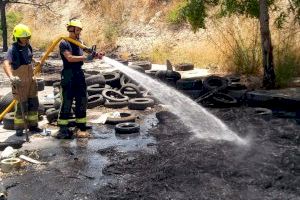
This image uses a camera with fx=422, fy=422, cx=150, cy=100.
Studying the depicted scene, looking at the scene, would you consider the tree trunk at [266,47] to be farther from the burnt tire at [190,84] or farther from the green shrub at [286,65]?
the burnt tire at [190,84]

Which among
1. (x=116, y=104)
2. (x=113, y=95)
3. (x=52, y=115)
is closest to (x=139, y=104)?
(x=116, y=104)

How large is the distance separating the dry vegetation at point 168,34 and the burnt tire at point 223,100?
1.73 m

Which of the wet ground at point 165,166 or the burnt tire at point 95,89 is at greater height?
the burnt tire at point 95,89

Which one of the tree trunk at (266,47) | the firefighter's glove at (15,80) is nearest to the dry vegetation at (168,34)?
the tree trunk at (266,47)

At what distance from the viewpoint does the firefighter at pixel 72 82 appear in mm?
7562

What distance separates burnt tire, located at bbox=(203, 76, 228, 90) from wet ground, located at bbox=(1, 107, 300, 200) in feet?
8.25

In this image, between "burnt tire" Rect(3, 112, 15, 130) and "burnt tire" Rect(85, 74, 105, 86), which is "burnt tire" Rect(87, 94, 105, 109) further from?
"burnt tire" Rect(3, 112, 15, 130)

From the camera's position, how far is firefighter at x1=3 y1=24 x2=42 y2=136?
25.0 ft

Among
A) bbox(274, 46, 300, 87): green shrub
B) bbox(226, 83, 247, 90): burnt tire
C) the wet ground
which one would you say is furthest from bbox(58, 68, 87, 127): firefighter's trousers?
bbox(274, 46, 300, 87): green shrub

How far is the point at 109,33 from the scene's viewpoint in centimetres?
2461

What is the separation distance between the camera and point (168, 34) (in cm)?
2261

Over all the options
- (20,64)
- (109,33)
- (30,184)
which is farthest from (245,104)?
(109,33)

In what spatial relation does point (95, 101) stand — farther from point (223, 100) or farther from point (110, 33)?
point (110, 33)

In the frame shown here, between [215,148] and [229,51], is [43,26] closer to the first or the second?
[229,51]
